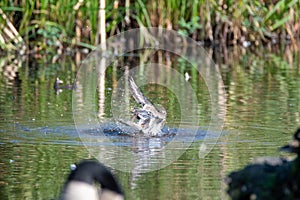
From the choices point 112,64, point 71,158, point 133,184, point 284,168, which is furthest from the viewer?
point 112,64

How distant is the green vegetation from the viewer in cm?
1808

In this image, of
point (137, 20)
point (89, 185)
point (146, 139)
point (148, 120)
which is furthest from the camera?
point (137, 20)

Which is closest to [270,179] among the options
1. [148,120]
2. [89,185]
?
[89,185]

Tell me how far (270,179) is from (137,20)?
14374 mm

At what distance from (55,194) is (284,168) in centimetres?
248

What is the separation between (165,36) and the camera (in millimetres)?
19781

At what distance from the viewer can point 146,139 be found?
30.2 ft

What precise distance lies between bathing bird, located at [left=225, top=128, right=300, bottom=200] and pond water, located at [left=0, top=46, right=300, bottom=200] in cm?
191

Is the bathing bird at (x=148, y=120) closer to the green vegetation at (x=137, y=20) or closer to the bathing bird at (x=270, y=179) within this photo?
the bathing bird at (x=270, y=179)

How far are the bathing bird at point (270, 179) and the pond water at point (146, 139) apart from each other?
6.27 ft

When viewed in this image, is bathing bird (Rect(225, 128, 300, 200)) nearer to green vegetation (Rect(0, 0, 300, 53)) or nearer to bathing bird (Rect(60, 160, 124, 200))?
bathing bird (Rect(60, 160, 124, 200))

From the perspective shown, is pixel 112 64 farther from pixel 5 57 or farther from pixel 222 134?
pixel 222 134

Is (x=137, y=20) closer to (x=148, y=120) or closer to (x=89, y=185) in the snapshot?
(x=148, y=120)

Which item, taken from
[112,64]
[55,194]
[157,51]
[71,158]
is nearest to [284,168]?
[55,194]
